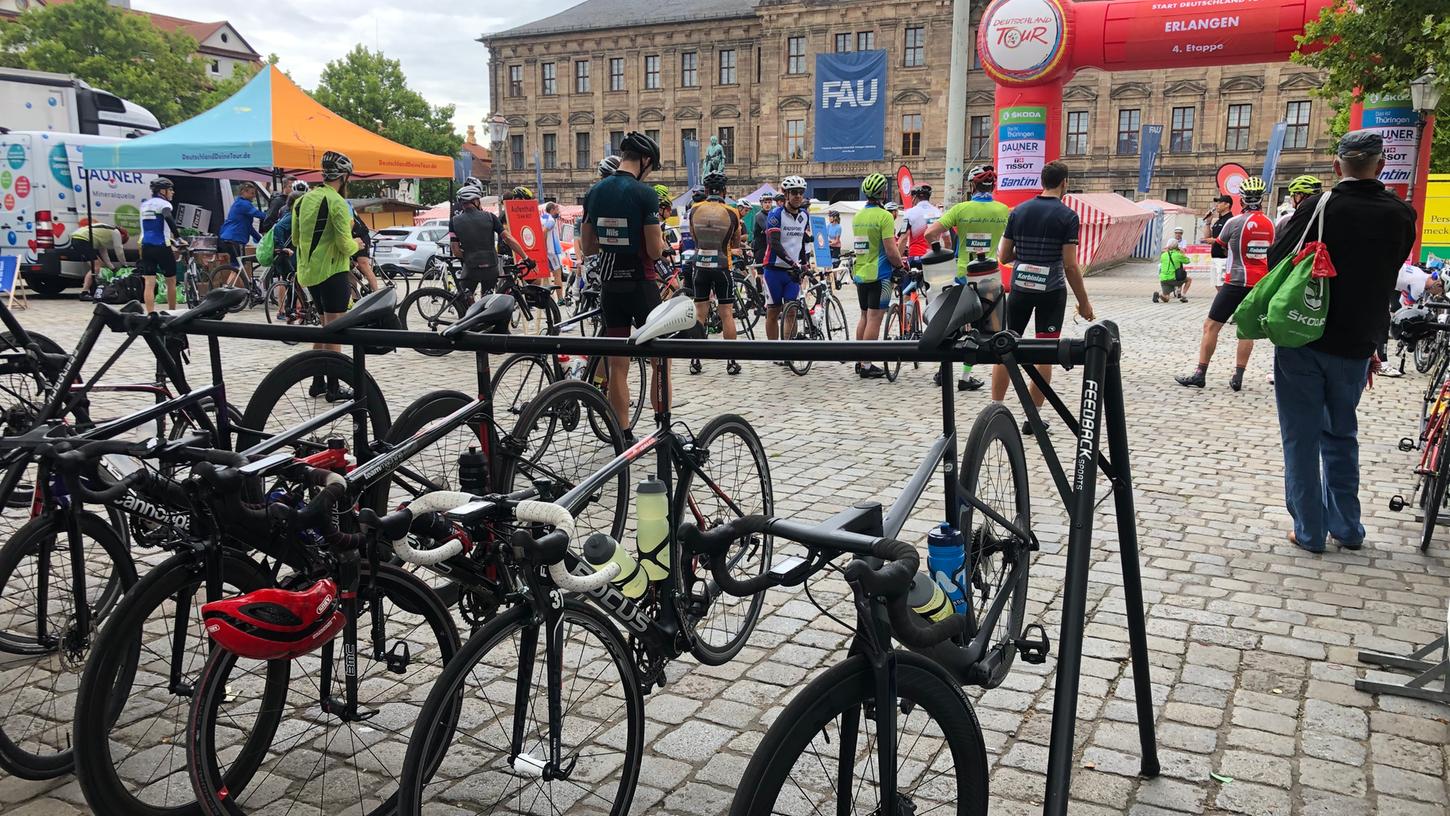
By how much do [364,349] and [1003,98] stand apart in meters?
17.9

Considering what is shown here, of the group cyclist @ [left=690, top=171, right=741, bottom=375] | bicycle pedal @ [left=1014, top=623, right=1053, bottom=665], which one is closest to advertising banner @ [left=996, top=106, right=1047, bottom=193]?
cyclist @ [left=690, top=171, right=741, bottom=375]

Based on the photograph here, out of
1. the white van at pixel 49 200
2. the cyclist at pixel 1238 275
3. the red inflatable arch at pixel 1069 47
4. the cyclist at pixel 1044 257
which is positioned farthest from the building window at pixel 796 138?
the cyclist at pixel 1044 257

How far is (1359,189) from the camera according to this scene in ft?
16.8

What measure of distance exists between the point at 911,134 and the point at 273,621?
62.9m

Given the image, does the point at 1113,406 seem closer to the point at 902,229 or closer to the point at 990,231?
the point at 990,231

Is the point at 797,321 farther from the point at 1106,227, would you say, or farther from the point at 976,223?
the point at 1106,227

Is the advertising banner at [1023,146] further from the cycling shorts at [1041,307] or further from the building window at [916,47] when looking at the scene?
the building window at [916,47]

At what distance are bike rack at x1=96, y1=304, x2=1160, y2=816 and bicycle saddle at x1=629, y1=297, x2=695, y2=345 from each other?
0.04 m

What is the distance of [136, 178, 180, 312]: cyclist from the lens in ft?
48.6

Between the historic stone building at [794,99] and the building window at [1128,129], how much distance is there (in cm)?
8

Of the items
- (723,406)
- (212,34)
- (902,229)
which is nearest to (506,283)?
(723,406)

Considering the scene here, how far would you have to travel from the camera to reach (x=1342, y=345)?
5117 mm

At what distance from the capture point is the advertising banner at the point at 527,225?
613 inches

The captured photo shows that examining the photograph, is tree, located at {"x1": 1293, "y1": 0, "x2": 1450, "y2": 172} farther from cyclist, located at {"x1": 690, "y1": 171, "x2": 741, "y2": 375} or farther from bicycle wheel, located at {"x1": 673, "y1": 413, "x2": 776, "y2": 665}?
bicycle wheel, located at {"x1": 673, "y1": 413, "x2": 776, "y2": 665}
